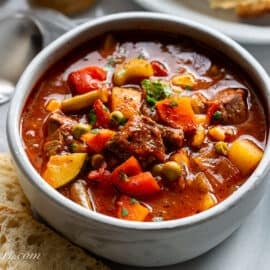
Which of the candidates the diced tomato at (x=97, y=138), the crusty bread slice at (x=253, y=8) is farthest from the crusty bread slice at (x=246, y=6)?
the diced tomato at (x=97, y=138)

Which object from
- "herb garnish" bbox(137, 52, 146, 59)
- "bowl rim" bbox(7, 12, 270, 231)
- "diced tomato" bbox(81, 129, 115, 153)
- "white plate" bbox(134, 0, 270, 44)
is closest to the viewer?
"bowl rim" bbox(7, 12, 270, 231)

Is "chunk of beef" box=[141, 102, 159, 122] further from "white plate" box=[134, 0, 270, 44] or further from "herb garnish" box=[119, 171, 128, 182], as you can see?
"white plate" box=[134, 0, 270, 44]

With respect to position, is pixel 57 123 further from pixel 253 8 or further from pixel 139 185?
pixel 253 8

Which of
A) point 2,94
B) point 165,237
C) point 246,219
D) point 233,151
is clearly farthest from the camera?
point 2,94

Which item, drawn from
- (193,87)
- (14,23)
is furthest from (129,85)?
(14,23)

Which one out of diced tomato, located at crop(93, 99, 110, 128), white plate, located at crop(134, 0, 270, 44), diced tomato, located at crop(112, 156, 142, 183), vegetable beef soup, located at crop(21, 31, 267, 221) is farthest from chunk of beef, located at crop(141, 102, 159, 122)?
white plate, located at crop(134, 0, 270, 44)

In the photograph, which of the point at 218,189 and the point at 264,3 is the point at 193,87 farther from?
the point at 264,3

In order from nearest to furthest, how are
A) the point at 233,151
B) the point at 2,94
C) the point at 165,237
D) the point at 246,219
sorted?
the point at 165,237 < the point at 233,151 < the point at 246,219 < the point at 2,94

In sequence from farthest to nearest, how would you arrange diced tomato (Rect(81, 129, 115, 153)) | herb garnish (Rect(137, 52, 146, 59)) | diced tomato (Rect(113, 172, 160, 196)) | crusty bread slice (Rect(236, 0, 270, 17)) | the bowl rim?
1. crusty bread slice (Rect(236, 0, 270, 17))
2. herb garnish (Rect(137, 52, 146, 59))
3. diced tomato (Rect(81, 129, 115, 153))
4. diced tomato (Rect(113, 172, 160, 196))
5. the bowl rim

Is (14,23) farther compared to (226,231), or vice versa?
(14,23)
